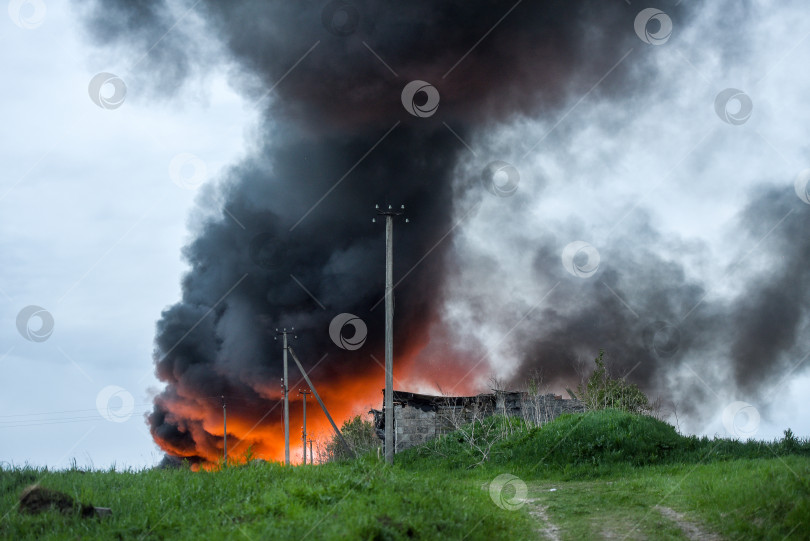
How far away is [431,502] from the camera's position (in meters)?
9.76

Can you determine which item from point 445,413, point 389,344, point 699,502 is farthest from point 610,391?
point 699,502

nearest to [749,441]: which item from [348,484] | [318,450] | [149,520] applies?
[348,484]

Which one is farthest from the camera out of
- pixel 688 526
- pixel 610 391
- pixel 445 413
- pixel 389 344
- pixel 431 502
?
pixel 610 391

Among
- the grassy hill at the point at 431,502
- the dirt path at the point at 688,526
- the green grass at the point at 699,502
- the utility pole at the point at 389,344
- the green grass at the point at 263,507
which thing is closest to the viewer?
the green grass at the point at 263,507

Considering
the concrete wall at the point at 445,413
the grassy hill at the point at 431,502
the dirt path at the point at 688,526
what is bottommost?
the dirt path at the point at 688,526

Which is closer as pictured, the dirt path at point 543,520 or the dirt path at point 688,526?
the dirt path at point 688,526

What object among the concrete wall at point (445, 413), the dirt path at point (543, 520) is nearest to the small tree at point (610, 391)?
the concrete wall at point (445, 413)

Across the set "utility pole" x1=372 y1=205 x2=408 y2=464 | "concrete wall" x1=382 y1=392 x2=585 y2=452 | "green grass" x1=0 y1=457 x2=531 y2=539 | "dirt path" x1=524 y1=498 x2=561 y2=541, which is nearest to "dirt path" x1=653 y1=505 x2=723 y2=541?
"dirt path" x1=524 y1=498 x2=561 y2=541

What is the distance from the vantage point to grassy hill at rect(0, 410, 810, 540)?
852 centimetres

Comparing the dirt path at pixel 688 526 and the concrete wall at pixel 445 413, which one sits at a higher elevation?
the concrete wall at pixel 445 413

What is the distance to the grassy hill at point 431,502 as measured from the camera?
8523mm

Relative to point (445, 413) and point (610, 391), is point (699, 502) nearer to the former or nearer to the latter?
point (445, 413)

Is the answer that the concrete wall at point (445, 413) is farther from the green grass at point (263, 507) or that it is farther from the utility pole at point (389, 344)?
the green grass at point (263, 507)

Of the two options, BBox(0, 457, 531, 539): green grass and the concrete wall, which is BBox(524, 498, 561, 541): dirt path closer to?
BBox(0, 457, 531, 539): green grass
